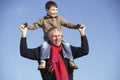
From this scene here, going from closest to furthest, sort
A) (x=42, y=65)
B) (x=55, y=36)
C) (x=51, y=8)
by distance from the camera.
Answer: (x=42, y=65)
(x=55, y=36)
(x=51, y=8)

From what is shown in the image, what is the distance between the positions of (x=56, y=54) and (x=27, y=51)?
416mm

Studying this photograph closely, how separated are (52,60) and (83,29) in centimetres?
63

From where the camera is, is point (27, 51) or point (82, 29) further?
point (82, 29)

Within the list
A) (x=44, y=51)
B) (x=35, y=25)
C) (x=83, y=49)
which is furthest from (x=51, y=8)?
(x=83, y=49)

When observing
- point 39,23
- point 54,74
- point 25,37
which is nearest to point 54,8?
point 39,23

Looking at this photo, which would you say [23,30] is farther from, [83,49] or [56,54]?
[83,49]

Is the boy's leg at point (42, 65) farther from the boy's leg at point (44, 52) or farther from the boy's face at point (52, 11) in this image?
the boy's face at point (52, 11)

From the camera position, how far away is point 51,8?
462 centimetres

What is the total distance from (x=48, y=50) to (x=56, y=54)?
135 millimetres

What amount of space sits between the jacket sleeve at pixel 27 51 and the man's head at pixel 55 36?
0.24 meters

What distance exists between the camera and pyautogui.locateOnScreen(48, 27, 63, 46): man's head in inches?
177

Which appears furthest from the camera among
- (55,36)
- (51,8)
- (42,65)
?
(51,8)

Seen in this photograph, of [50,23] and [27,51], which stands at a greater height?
[50,23]

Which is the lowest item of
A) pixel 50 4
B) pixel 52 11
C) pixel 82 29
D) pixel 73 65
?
pixel 73 65
